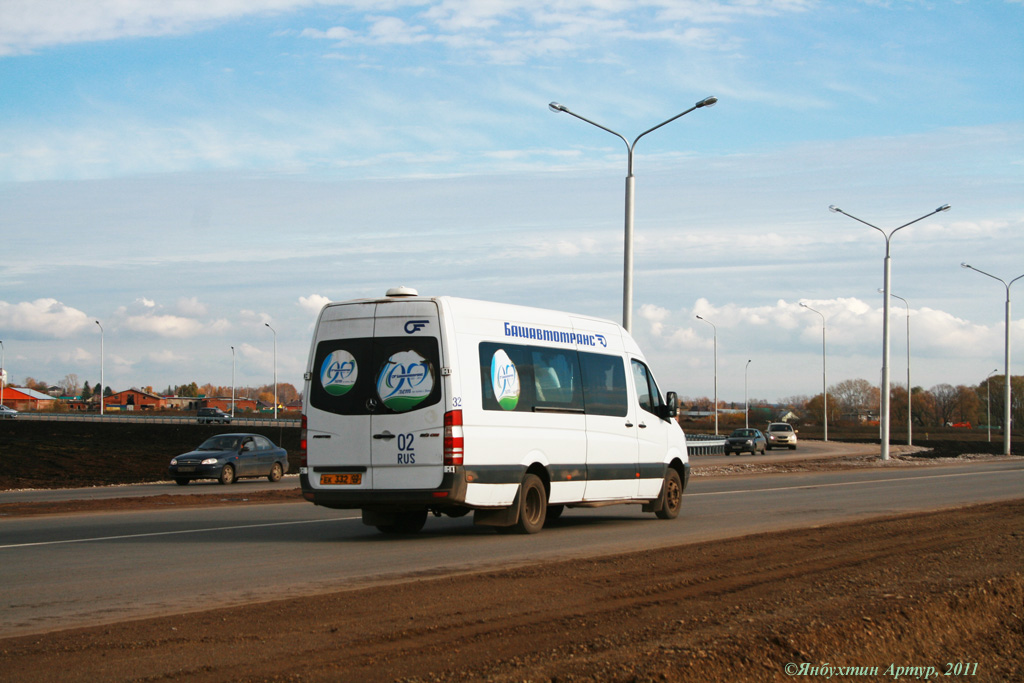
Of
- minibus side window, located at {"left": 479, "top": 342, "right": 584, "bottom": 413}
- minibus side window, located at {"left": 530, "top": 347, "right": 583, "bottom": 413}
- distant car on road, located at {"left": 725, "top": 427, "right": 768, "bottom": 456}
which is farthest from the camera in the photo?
distant car on road, located at {"left": 725, "top": 427, "right": 768, "bottom": 456}

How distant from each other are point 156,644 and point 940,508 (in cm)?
1555

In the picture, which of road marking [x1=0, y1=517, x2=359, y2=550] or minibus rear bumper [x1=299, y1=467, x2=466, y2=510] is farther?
road marking [x1=0, y1=517, x2=359, y2=550]

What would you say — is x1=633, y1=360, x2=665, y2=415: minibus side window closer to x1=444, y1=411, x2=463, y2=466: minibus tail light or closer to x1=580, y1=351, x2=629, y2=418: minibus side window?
x1=580, y1=351, x2=629, y2=418: minibus side window

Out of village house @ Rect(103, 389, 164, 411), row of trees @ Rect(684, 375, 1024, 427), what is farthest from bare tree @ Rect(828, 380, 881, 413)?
village house @ Rect(103, 389, 164, 411)

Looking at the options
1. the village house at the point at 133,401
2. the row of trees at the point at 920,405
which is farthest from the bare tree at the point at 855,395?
the village house at the point at 133,401

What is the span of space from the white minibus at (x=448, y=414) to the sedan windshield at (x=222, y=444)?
1667 centimetres

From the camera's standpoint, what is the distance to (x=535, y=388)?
13805 mm

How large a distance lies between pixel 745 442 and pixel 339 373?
153 ft

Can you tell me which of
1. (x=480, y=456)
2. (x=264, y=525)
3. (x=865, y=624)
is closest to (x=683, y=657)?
(x=865, y=624)

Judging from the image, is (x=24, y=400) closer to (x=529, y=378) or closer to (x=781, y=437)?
(x=781, y=437)

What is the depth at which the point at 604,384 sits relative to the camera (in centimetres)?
1518

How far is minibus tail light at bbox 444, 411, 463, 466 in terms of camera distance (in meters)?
12.3

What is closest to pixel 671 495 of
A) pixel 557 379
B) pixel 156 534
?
pixel 557 379

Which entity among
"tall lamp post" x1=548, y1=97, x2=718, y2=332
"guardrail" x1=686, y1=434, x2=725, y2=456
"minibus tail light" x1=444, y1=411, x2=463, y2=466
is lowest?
"guardrail" x1=686, y1=434, x2=725, y2=456
